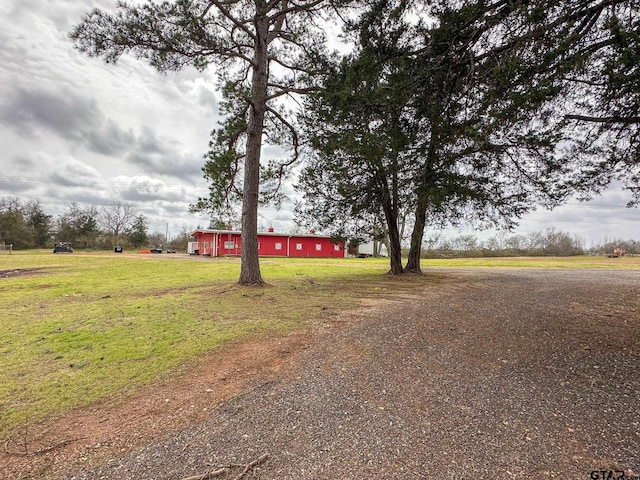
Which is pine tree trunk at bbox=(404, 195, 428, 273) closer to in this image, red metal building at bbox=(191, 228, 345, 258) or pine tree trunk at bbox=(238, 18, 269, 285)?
pine tree trunk at bbox=(238, 18, 269, 285)

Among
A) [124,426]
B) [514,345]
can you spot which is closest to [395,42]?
[514,345]

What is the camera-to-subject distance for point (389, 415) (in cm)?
252

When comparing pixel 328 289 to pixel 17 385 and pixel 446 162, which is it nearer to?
pixel 446 162

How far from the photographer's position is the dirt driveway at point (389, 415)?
197 centimetres

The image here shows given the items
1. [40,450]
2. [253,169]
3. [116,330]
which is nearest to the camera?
[40,450]

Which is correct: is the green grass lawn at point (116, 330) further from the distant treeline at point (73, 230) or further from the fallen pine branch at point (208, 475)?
the distant treeline at point (73, 230)

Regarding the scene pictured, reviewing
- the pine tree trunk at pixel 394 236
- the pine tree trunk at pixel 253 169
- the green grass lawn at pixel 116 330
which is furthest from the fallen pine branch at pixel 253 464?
the pine tree trunk at pixel 394 236

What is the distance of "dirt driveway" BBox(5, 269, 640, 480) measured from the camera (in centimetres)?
197

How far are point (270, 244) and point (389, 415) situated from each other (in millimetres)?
33805

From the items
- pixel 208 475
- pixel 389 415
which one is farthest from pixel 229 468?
pixel 389 415

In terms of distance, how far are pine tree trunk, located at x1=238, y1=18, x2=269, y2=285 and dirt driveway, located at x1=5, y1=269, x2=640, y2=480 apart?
5.52 metres

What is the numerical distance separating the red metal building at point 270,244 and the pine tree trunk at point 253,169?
22.7m

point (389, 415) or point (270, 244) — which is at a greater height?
point (270, 244)

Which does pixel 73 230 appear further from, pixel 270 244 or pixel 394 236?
pixel 394 236
